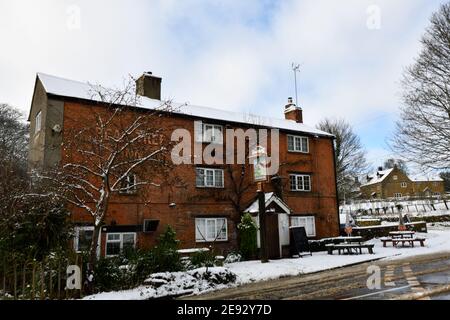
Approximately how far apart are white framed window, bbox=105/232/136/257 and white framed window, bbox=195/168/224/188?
508cm

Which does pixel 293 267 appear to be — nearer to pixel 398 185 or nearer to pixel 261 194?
pixel 261 194

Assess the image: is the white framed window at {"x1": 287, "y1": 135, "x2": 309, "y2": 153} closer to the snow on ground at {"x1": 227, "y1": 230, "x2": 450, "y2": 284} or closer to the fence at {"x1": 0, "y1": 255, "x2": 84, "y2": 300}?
the snow on ground at {"x1": 227, "y1": 230, "x2": 450, "y2": 284}

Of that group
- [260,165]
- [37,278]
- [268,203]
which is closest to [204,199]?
[268,203]

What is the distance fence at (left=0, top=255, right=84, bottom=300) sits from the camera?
10.8 m

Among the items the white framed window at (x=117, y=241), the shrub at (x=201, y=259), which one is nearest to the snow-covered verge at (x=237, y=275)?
the shrub at (x=201, y=259)

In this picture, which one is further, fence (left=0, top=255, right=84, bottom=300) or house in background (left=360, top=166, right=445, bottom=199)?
house in background (left=360, top=166, right=445, bottom=199)

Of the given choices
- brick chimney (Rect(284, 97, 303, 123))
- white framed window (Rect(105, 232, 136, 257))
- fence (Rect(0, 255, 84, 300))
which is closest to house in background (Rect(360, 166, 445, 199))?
brick chimney (Rect(284, 97, 303, 123))

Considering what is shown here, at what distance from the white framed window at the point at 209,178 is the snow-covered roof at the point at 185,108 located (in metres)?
3.29

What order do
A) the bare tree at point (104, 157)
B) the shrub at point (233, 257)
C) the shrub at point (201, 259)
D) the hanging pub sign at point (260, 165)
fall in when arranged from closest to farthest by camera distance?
the bare tree at point (104, 157) < the shrub at point (201, 259) < the hanging pub sign at point (260, 165) < the shrub at point (233, 257)

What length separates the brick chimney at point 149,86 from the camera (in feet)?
80.9

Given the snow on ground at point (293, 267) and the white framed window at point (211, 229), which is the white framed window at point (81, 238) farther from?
the snow on ground at point (293, 267)
